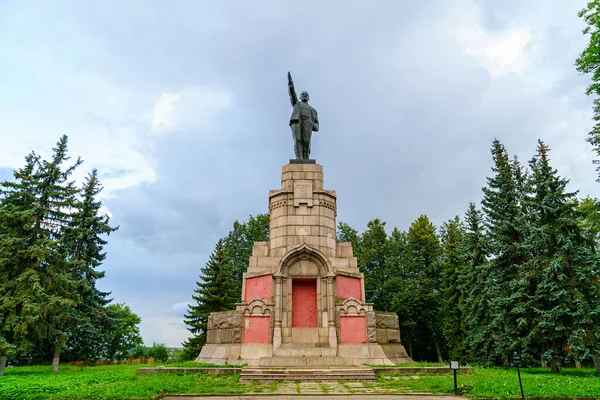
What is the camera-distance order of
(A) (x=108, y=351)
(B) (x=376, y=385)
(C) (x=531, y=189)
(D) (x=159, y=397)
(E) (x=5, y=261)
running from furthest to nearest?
1. (A) (x=108, y=351)
2. (C) (x=531, y=189)
3. (E) (x=5, y=261)
4. (B) (x=376, y=385)
5. (D) (x=159, y=397)

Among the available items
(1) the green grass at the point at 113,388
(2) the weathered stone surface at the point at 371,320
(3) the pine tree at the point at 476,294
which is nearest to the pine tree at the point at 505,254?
(3) the pine tree at the point at 476,294

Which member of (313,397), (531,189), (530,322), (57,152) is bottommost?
(313,397)

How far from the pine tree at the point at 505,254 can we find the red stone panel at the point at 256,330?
33.4 feet

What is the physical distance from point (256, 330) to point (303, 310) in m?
1.93

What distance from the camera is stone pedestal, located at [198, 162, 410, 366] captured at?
1463cm

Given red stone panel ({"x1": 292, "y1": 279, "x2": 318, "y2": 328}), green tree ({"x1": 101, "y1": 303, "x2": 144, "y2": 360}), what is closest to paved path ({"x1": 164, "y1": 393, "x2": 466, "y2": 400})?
red stone panel ({"x1": 292, "y1": 279, "x2": 318, "y2": 328})

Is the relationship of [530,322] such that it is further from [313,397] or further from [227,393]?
[227,393]

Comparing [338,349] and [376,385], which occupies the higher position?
[338,349]

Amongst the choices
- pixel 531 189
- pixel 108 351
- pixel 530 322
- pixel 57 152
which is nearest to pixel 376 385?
pixel 530 322

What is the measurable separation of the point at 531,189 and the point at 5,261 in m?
21.9

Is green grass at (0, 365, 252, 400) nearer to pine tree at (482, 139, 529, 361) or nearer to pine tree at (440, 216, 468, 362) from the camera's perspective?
pine tree at (482, 139, 529, 361)

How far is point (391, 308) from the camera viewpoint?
32.2 m

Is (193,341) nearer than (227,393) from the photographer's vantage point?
No

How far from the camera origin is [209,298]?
99.5ft
